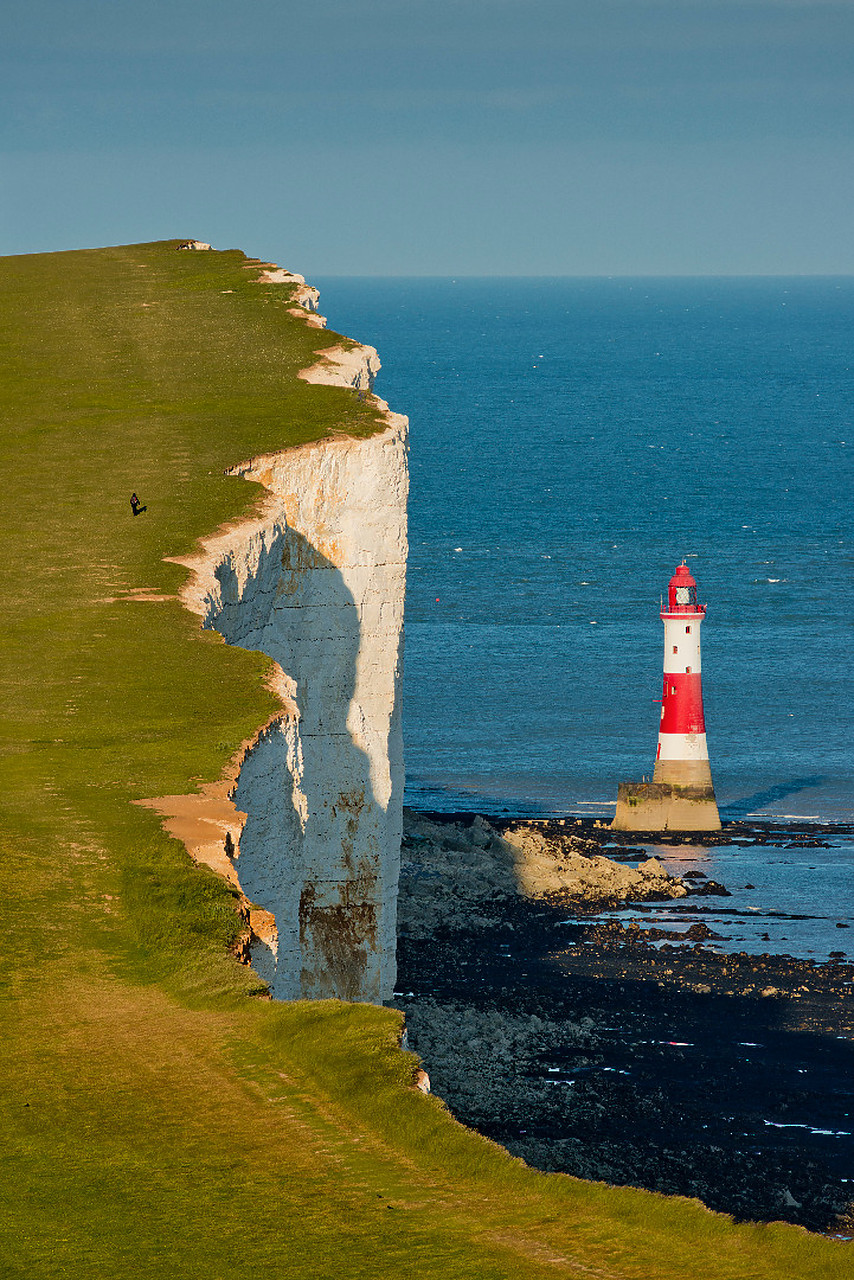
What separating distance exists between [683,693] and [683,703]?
34 centimetres

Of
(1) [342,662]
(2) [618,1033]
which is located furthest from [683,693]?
(1) [342,662]

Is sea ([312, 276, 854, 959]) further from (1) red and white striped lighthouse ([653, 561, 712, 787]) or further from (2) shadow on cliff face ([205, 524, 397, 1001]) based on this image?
(2) shadow on cliff face ([205, 524, 397, 1001])

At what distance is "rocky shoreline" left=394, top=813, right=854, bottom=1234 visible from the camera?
29125 millimetres

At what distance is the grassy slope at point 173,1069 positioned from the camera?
11961 millimetres

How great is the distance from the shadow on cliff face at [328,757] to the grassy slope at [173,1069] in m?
2.29

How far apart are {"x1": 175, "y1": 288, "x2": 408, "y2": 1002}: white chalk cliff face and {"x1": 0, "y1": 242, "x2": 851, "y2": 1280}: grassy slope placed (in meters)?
3.12

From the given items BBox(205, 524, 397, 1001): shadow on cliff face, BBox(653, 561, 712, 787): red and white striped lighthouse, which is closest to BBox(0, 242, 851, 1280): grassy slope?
BBox(205, 524, 397, 1001): shadow on cliff face

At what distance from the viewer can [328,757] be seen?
107 feet

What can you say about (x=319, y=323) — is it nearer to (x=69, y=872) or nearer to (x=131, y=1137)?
(x=69, y=872)

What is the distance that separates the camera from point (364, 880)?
109 ft

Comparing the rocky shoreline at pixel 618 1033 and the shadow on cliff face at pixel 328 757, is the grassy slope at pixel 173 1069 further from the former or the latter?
the rocky shoreline at pixel 618 1033

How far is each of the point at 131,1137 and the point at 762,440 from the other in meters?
185

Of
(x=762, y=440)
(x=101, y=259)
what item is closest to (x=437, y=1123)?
(x=101, y=259)

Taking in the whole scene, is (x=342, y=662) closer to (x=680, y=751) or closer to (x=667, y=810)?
(x=667, y=810)
